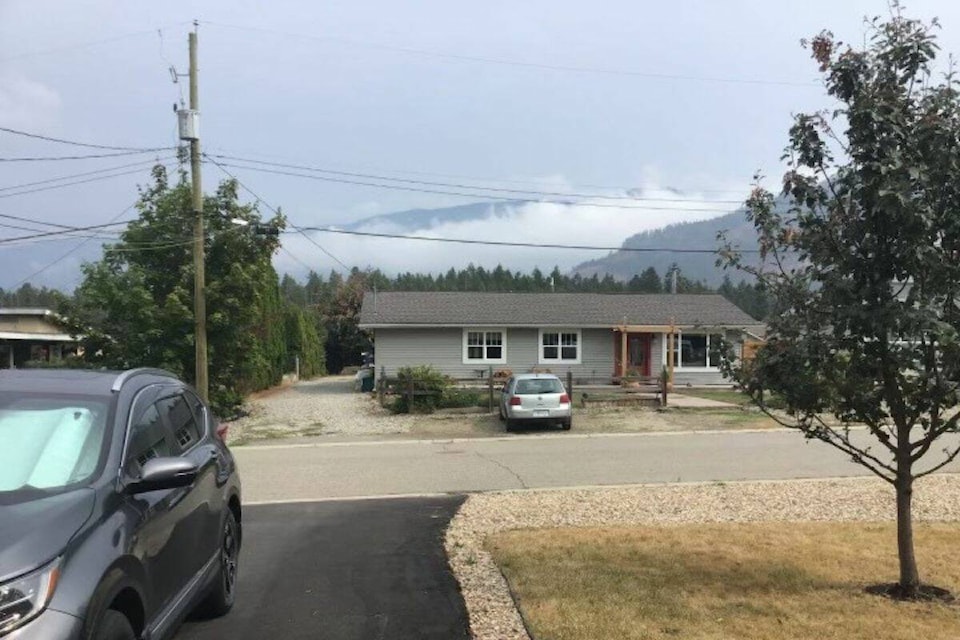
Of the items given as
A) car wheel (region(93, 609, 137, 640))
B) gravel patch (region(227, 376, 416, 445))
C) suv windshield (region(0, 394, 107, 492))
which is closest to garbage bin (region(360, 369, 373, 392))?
gravel patch (region(227, 376, 416, 445))

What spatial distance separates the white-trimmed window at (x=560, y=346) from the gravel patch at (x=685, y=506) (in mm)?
20921

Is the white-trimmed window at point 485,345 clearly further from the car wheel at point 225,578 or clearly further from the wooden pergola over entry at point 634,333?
the car wheel at point 225,578

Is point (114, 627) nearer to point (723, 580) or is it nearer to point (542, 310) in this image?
point (723, 580)

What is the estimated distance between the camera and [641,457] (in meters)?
15.0

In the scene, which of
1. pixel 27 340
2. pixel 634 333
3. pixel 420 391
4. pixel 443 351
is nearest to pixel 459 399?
pixel 420 391

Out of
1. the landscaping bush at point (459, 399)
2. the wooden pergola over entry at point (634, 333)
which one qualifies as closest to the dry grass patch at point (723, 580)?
the landscaping bush at point (459, 399)

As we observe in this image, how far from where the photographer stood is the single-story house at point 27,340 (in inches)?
1169

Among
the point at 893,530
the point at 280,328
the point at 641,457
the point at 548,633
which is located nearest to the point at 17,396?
the point at 548,633

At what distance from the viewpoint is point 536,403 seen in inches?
786

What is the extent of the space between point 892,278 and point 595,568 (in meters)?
3.21

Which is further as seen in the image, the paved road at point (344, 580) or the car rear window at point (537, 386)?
the car rear window at point (537, 386)

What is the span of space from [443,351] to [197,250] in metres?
12.7

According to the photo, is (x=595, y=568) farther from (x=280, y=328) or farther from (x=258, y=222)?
(x=280, y=328)

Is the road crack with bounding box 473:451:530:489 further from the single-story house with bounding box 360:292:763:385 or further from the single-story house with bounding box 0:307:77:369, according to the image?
the single-story house with bounding box 0:307:77:369
